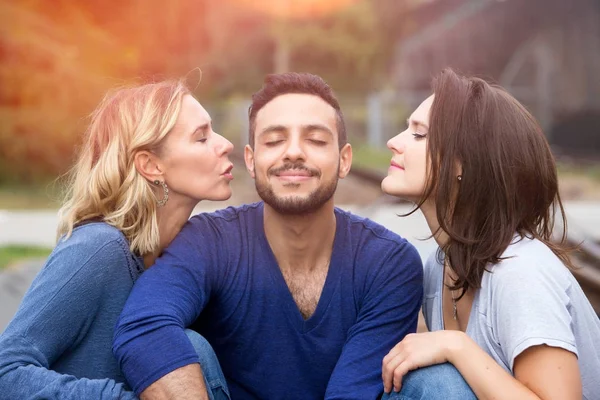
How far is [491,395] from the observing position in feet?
9.29

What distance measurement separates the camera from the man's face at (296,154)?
135 inches

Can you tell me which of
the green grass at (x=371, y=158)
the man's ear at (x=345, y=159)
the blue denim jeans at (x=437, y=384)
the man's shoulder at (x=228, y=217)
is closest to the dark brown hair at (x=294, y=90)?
the man's ear at (x=345, y=159)

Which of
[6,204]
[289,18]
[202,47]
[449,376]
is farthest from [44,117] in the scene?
[449,376]

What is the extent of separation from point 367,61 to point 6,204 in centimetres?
1761

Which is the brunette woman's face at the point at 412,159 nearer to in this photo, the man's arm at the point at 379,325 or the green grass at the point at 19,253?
the man's arm at the point at 379,325

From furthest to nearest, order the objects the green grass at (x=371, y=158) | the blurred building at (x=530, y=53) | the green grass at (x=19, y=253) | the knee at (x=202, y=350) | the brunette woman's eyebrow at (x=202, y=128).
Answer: the blurred building at (x=530, y=53), the green grass at (x=371, y=158), the green grass at (x=19, y=253), the brunette woman's eyebrow at (x=202, y=128), the knee at (x=202, y=350)

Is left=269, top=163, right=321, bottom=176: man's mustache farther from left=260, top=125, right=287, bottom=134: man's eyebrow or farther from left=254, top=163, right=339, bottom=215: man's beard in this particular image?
left=260, top=125, right=287, bottom=134: man's eyebrow

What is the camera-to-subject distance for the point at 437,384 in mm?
2924

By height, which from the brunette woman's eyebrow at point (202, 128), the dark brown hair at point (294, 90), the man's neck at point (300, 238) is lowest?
the man's neck at point (300, 238)

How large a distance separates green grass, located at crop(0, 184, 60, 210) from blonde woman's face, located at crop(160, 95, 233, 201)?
38.0ft

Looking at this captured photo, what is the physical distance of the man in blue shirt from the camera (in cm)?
327

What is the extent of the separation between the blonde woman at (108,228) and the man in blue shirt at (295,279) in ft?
0.47

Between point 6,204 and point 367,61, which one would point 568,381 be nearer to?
point 6,204

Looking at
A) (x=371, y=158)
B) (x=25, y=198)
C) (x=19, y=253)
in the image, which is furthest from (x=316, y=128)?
(x=371, y=158)
